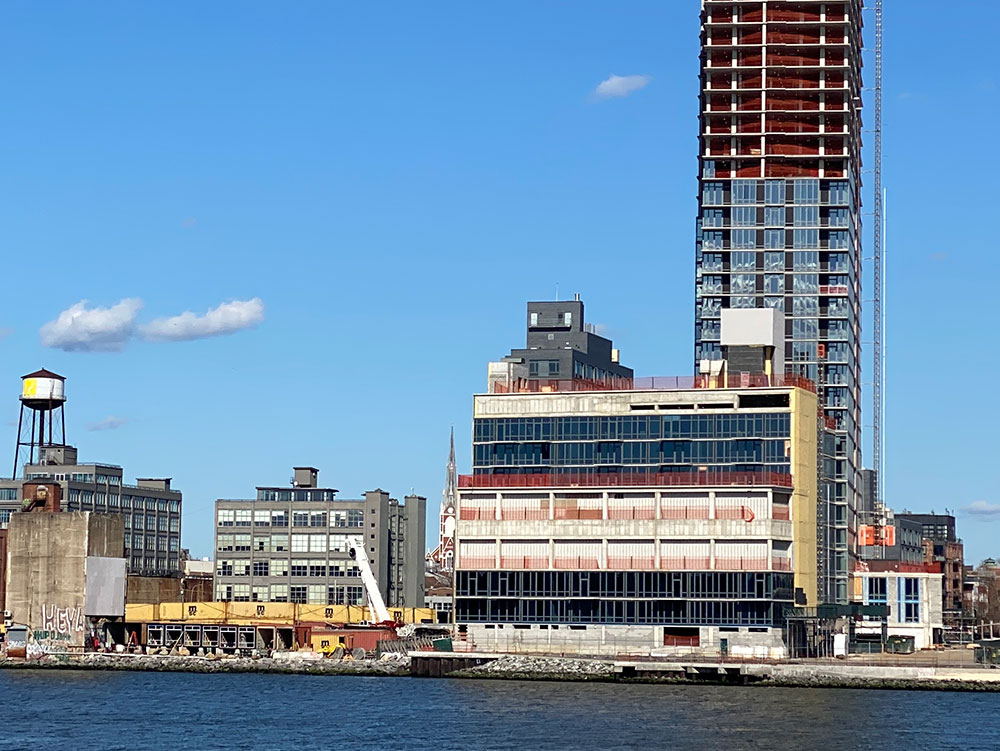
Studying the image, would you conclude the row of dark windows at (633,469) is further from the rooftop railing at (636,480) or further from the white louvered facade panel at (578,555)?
the white louvered facade panel at (578,555)

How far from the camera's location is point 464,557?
652ft

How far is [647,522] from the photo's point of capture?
19225 centimetres

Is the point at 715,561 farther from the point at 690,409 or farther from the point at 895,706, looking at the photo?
the point at 895,706

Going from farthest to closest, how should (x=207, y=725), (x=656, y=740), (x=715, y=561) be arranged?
1. (x=715, y=561)
2. (x=207, y=725)
3. (x=656, y=740)

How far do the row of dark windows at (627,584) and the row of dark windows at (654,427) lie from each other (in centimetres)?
1392

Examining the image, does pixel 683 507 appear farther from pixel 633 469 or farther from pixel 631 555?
pixel 631 555

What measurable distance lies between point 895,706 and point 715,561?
113 feet

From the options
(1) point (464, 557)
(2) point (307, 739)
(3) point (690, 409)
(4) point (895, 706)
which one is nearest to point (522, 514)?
(1) point (464, 557)

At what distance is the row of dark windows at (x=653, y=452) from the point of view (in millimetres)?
192000

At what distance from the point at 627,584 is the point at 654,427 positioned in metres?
16.1

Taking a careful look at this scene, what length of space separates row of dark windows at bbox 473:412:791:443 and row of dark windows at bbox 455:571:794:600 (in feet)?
45.7

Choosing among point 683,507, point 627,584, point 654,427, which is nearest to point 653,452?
point 654,427

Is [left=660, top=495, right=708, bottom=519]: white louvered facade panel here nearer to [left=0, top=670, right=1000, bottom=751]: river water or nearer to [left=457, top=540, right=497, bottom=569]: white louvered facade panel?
[left=457, top=540, right=497, bottom=569]: white louvered facade panel

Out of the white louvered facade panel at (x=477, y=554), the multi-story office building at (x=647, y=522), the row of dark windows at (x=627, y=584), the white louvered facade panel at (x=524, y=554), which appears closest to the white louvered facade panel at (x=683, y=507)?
the multi-story office building at (x=647, y=522)
